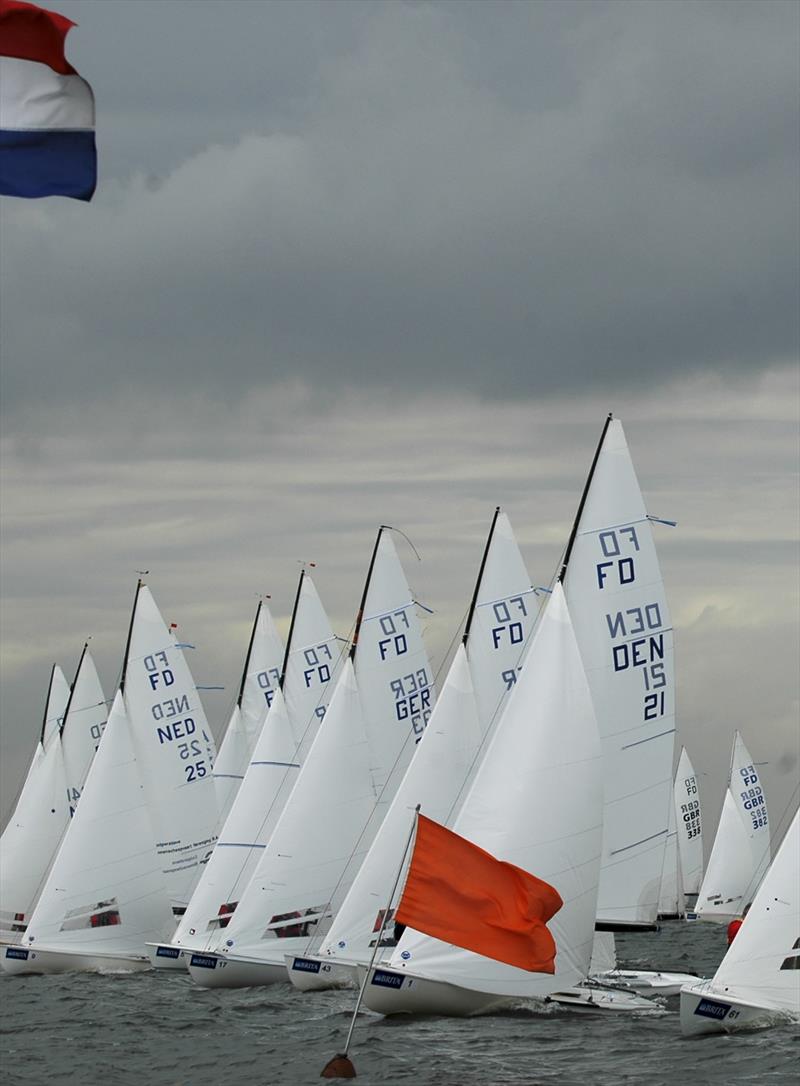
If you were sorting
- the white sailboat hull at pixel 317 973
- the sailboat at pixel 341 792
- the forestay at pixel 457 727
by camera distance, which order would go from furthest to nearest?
the sailboat at pixel 341 792
the forestay at pixel 457 727
the white sailboat hull at pixel 317 973

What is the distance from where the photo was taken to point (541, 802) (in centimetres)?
2966

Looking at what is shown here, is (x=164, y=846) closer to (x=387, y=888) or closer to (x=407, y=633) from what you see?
(x=407, y=633)

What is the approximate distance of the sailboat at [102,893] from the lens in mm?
42156

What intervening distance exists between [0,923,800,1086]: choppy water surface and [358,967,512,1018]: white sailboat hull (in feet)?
0.74

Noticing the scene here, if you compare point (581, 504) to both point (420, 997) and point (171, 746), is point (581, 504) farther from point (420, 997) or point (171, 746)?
point (171, 746)

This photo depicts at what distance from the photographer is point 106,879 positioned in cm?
4275

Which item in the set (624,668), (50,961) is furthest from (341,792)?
(624,668)

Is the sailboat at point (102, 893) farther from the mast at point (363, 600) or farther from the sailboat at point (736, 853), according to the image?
the sailboat at point (736, 853)

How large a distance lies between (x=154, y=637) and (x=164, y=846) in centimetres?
591

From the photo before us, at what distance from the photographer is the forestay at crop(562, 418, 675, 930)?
32.4m

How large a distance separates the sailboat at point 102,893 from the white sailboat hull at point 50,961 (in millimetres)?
23

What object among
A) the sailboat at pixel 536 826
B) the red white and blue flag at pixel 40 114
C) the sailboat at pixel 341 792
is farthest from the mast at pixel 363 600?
the red white and blue flag at pixel 40 114

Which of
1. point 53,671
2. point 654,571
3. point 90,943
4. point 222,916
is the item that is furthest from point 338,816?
point 53,671

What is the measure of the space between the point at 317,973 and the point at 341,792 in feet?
19.4
